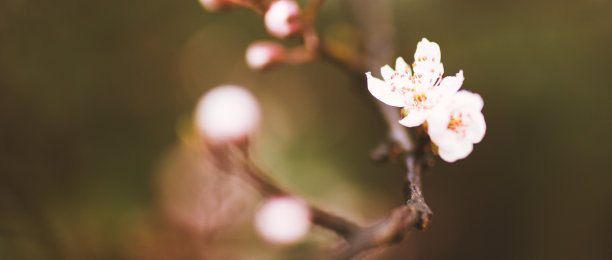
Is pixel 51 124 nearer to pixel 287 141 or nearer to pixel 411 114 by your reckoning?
pixel 287 141

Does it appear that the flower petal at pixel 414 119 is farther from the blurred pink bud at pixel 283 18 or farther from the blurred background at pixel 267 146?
the blurred background at pixel 267 146

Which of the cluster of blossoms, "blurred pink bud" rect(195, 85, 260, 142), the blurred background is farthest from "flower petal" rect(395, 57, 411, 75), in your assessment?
the blurred background

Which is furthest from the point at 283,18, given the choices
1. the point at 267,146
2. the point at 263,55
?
the point at 267,146

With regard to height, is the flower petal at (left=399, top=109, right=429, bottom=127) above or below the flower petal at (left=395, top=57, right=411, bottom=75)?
below

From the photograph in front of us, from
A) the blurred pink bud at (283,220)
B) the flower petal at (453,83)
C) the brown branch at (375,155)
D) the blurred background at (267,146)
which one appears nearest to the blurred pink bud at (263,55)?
the brown branch at (375,155)

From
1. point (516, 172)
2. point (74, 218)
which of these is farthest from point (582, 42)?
point (74, 218)

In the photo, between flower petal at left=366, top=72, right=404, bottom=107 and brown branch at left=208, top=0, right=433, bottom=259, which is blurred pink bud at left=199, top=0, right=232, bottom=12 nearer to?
brown branch at left=208, top=0, right=433, bottom=259
